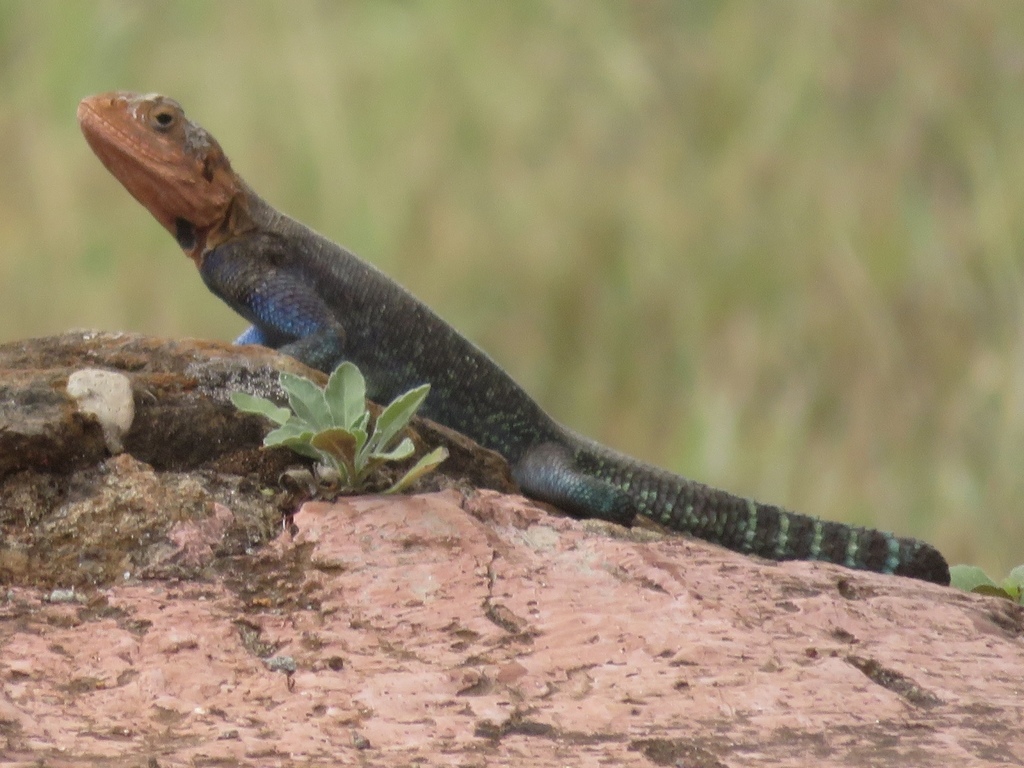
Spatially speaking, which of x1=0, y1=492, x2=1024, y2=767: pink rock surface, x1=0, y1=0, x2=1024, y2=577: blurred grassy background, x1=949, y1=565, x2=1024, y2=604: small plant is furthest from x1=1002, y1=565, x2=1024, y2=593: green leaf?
x1=0, y1=0, x2=1024, y2=577: blurred grassy background

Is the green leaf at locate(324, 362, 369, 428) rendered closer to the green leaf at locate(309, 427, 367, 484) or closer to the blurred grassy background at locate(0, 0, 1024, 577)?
the green leaf at locate(309, 427, 367, 484)

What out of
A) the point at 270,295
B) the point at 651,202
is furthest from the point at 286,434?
the point at 651,202

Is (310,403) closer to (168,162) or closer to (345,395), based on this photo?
(345,395)

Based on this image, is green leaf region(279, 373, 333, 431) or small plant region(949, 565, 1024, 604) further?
small plant region(949, 565, 1024, 604)

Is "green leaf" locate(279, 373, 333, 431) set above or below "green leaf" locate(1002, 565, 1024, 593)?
below

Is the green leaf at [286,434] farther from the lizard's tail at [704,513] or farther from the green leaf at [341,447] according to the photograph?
the lizard's tail at [704,513]

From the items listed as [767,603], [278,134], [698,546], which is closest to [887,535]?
[698,546]

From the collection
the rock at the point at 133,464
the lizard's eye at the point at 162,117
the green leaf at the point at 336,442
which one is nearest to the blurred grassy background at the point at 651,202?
the lizard's eye at the point at 162,117
